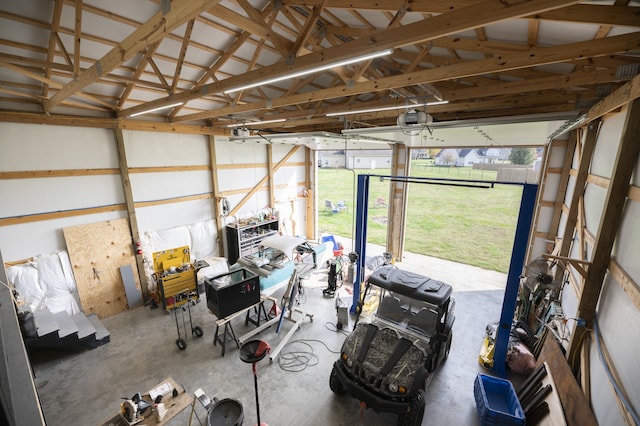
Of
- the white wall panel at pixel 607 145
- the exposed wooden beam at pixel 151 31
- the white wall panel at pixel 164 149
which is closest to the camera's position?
the exposed wooden beam at pixel 151 31

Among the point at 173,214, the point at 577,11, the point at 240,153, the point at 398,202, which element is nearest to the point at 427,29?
the point at 577,11

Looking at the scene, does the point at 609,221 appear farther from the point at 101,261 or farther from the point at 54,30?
the point at 101,261

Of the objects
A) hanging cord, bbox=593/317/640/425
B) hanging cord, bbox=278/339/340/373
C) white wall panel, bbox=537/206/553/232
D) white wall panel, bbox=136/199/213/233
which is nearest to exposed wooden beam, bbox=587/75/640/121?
hanging cord, bbox=593/317/640/425

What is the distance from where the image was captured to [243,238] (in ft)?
33.8

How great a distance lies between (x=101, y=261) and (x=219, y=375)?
463 centimetres

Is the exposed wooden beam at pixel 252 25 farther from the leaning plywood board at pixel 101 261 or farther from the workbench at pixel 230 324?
the leaning plywood board at pixel 101 261

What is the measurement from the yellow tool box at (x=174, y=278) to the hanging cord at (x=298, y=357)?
3078 mm

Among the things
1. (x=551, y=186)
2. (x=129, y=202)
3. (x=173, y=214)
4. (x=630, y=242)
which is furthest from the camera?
(x=173, y=214)

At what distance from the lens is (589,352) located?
3857 millimetres

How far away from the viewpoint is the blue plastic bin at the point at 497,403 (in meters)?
3.95

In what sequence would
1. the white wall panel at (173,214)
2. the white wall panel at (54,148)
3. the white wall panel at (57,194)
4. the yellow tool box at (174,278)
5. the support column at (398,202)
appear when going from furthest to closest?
the support column at (398,202), the white wall panel at (173,214), the yellow tool box at (174,278), the white wall panel at (57,194), the white wall panel at (54,148)

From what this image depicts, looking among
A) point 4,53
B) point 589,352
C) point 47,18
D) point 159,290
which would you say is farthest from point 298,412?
point 4,53

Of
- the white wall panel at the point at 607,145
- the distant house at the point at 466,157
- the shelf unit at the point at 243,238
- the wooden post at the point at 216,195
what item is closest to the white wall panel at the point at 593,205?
the white wall panel at the point at 607,145

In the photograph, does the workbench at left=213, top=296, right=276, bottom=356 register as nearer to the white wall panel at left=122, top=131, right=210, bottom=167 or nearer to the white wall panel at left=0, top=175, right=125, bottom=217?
the white wall panel at left=0, top=175, right=125, bottom=217
